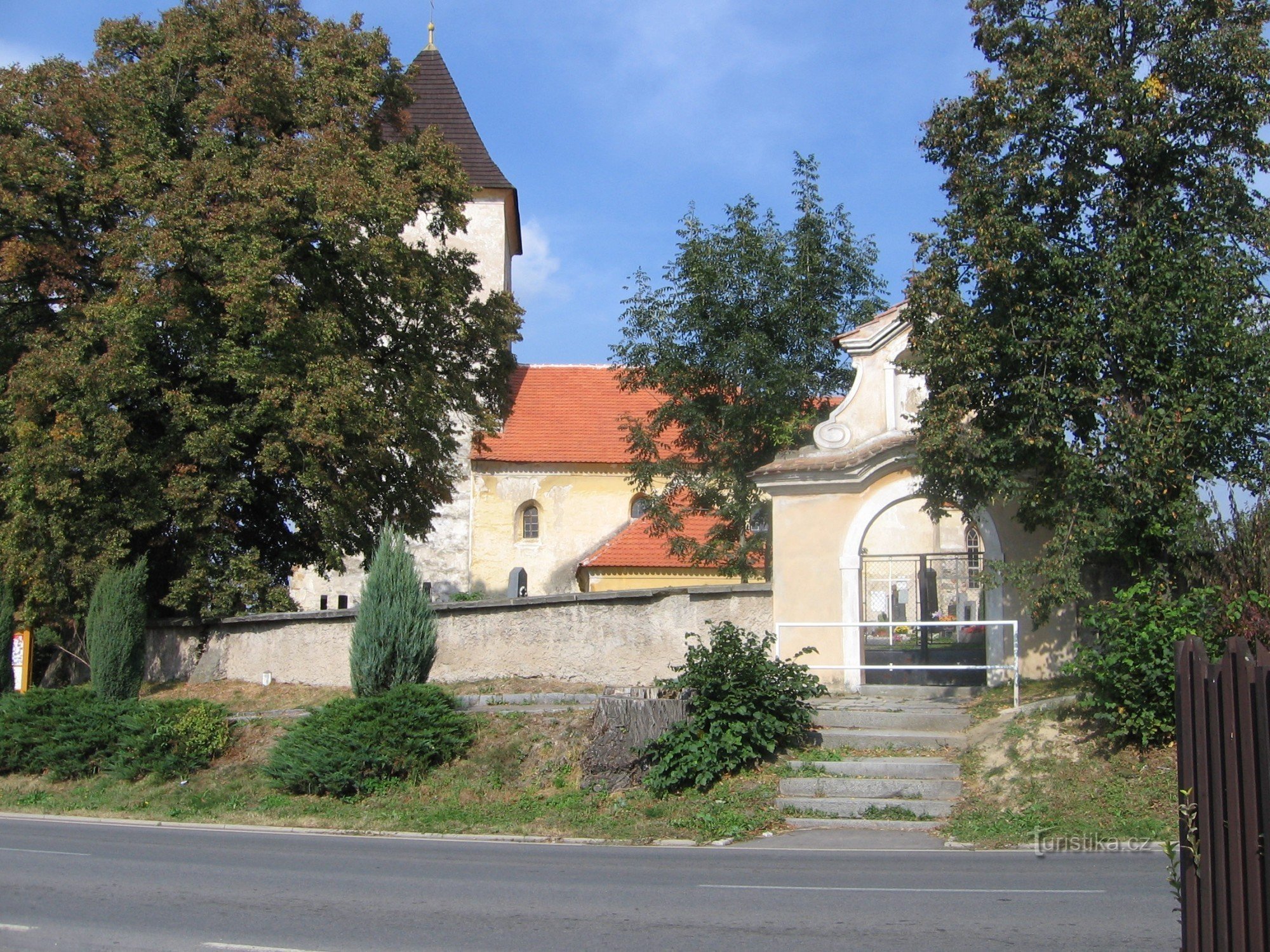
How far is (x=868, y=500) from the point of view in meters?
17.0

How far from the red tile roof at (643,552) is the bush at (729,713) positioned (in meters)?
18.5

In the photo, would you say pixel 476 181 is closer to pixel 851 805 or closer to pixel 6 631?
pixel 6 631

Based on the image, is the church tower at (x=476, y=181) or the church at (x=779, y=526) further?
the church tower at (x=476, y=181)

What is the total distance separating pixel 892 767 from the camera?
12.9m

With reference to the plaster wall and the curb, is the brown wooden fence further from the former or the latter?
the plaster wall

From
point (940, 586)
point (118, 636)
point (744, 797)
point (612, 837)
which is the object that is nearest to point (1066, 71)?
point (744, 797)

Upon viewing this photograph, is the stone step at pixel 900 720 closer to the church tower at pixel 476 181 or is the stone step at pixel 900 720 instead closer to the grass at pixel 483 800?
the grass at pixel 483 800

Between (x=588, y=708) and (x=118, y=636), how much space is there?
8.48 m

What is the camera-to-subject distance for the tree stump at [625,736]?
13.4 m

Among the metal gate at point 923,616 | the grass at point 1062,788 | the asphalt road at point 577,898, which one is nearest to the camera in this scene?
the asphalt road at point 577,898

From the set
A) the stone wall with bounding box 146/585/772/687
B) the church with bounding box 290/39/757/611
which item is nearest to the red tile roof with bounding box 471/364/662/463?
the church with bounding box 290/39/757/611

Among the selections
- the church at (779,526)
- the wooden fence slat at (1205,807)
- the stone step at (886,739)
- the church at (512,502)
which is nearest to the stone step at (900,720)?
the stone step at (886,739)

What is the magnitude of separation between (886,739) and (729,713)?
2037 millimetres

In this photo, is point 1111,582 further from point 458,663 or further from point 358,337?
point 358,337
